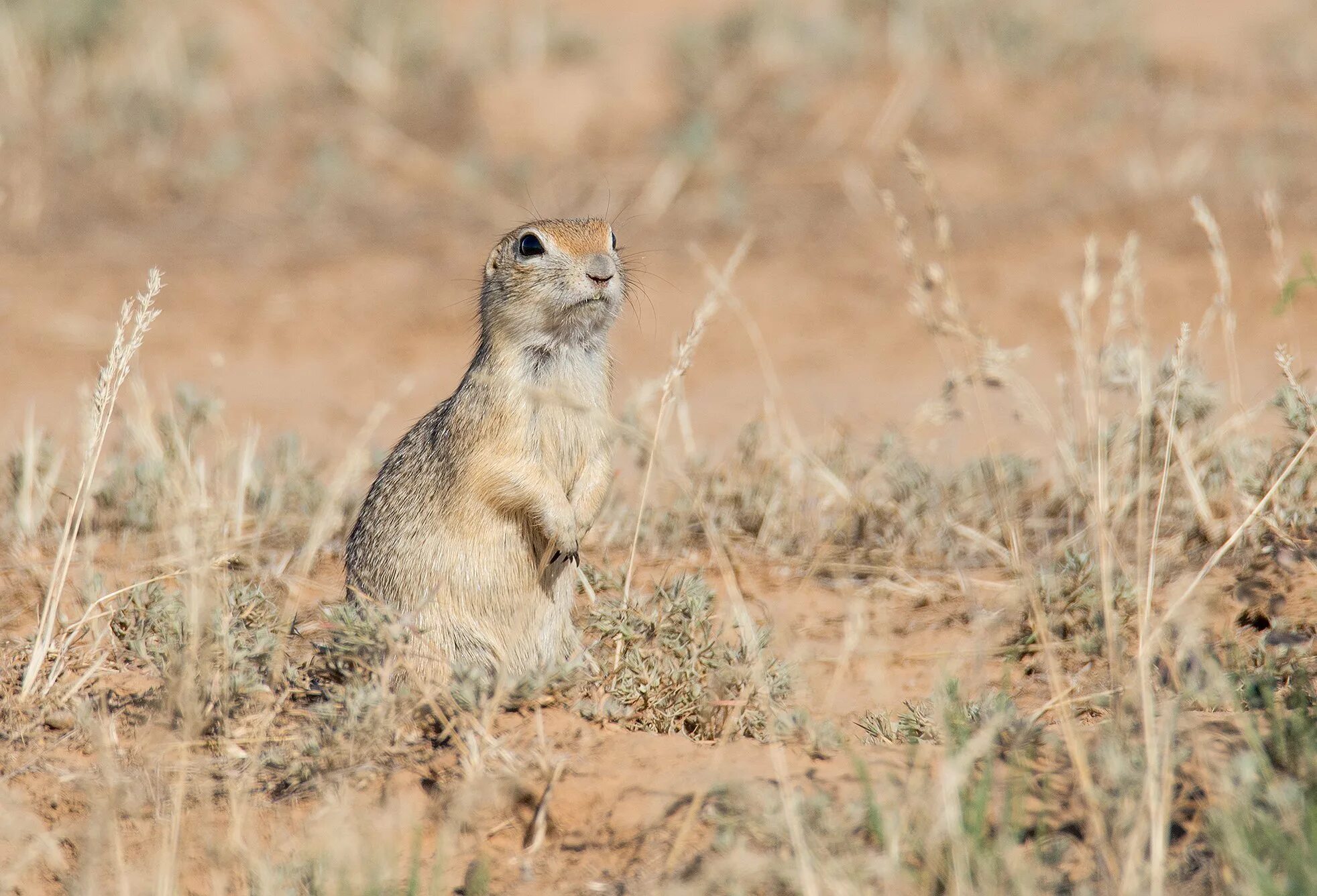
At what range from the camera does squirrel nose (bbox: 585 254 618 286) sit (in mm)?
4055

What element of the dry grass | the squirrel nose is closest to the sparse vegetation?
the dry grass

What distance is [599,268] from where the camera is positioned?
4.06m

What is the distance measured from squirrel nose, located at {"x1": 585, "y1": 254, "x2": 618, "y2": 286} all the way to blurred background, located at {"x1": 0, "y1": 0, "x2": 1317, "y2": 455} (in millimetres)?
2837

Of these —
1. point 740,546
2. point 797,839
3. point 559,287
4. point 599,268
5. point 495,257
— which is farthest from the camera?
point 740,546

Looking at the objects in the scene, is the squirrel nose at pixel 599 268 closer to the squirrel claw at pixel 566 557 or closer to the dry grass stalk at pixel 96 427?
the squirrel claw at pixel 566 557

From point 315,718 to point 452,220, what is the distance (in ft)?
24.3

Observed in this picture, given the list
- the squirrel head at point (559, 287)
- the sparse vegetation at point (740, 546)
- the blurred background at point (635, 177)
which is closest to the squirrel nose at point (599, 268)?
the squirrel head at point (559, 287)

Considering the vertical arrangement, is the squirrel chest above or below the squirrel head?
below

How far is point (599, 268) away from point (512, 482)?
66 centimetres

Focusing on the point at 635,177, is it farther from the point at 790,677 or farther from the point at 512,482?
the point at 790,677

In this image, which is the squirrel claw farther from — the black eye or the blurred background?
the blurred background

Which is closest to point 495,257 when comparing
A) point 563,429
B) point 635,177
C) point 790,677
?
point 563,429

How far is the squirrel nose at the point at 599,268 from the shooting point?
13.3 ft

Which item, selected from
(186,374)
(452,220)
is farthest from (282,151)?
(186,374)
